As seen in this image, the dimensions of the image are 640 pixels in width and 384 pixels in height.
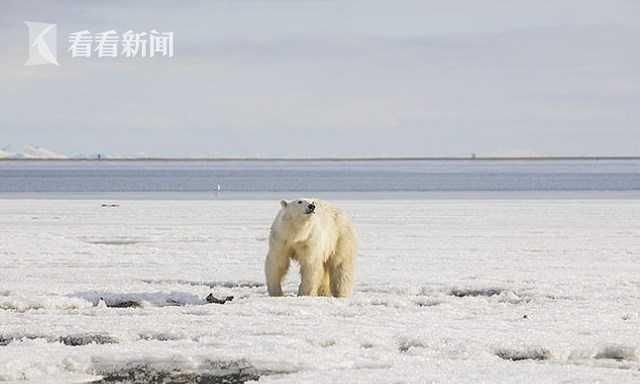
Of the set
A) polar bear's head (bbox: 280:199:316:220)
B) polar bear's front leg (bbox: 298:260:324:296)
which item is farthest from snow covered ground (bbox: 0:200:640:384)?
polar bear's head (bbox: 280:199:316:220)

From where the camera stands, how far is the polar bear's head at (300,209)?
9.00 metres

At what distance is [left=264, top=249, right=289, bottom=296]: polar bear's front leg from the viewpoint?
9.33 metres

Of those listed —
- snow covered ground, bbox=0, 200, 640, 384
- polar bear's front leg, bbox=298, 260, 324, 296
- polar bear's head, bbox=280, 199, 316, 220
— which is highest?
polar bear's head, bbox=280, 199, 316, 220

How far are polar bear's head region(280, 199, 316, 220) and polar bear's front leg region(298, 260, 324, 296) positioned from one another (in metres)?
0.48

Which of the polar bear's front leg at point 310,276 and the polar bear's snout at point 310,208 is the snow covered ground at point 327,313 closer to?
the polar bear's front leg at point 310,276

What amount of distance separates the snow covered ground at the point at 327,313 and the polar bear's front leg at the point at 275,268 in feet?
0.63

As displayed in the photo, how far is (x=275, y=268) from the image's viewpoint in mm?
9406

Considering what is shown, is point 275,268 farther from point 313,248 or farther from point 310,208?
point 310,208

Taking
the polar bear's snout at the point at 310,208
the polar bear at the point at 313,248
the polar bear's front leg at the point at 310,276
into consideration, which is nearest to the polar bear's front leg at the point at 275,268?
the polar bear at the point at 313,248

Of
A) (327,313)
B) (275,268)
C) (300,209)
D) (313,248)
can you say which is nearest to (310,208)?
(300,209)

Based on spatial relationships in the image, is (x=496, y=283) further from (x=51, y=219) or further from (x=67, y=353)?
(x=51, y=219)

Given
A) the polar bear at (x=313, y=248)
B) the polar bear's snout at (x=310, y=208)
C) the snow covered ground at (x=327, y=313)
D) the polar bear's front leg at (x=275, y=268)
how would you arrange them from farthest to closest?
the polar bear's front leg at (x=275, y=268) < the polar bear at (x=313, y=248) < the polar bear's snout at (x=310, y=208) < the snow covered ground at (x=327, y=313)

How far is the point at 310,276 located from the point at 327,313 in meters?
0.96

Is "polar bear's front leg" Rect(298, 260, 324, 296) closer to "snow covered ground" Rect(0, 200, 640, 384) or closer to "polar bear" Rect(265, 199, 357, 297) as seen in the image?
"polar bear" Rect(265, 199, 357, 297)
